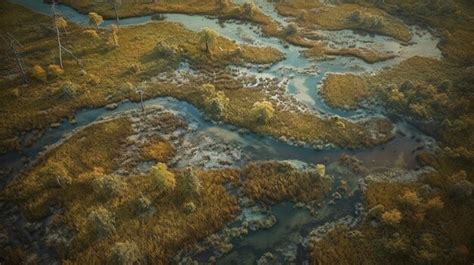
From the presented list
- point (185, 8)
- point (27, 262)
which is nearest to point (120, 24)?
point (185, 8)

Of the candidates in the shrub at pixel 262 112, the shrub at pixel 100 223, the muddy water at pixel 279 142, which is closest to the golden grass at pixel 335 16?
the muddy water at pixel 279 142

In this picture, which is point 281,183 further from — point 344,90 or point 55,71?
point 55,71

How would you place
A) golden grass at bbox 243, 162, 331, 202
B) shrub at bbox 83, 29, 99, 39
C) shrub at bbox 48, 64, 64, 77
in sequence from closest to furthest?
golden grass at bbox 243, 162, 331, 202
shrub at bbox 48, 64, 64, 77
shrub at bbox 83, 29, 99, 39

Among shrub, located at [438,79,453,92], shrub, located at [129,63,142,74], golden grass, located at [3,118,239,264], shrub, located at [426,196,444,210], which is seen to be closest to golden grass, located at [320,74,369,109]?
shrub, located at [438,79,453,92]

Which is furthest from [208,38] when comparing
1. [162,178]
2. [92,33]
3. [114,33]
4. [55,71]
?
[162,178]

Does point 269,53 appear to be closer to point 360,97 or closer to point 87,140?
point 360,97

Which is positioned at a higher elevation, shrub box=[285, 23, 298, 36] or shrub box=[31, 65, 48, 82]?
shrub box=[285, 23, 298, 36]

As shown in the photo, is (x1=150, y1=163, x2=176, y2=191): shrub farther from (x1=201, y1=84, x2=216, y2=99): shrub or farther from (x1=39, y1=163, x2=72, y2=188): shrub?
(x1=201, y1=84, x2=216, y2=99): shrub

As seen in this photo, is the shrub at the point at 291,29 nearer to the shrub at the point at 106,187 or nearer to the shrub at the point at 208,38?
the shrub at the point at 208,38
